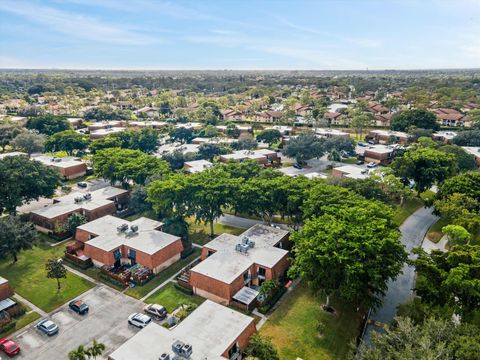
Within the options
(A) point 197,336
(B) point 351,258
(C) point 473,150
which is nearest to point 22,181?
(A) point 197,336

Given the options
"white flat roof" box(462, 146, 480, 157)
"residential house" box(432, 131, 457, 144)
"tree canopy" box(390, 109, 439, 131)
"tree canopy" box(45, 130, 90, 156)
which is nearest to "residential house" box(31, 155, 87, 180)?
"tree canopy" box(45, 130, 90, 156)

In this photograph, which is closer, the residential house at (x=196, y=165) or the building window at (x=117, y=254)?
the building window at (x=117, y=254)

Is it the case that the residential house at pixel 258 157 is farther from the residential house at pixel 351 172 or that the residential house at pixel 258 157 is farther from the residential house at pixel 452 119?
the residential house at pixel 452 119

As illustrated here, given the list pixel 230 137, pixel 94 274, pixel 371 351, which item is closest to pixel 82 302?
pixel 94 274

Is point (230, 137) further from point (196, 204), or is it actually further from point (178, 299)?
point (178, 299)

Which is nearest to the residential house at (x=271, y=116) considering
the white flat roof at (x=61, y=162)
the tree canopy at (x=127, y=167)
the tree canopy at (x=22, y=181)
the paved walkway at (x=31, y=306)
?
the white flat roof at (x=61, y=162)

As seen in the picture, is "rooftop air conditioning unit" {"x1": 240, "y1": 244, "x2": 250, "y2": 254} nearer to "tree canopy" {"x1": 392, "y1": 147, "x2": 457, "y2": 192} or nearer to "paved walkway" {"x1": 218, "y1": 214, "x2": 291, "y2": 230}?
"paved walkway" {"x1": 218, "y1": 214, "x2": 291, "y2": 230}
